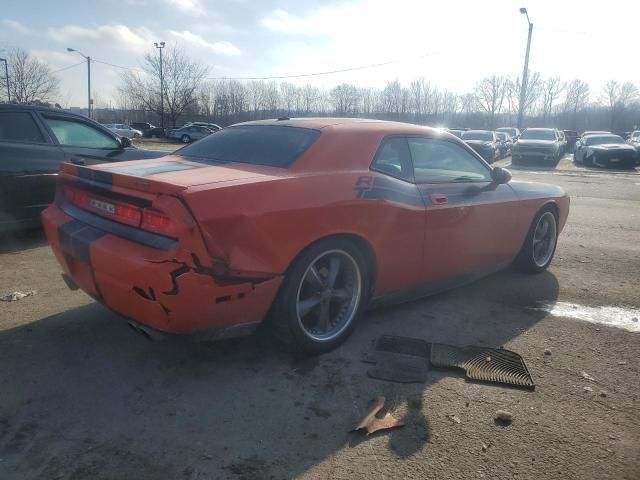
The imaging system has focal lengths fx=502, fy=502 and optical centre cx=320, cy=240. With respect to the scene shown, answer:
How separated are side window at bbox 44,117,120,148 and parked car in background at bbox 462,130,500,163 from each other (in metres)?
17.4

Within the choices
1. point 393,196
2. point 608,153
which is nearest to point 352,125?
point 393,196

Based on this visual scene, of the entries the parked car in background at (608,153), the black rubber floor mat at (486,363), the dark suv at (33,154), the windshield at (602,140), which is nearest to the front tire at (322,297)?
the black rubber floor mat at (486,363)

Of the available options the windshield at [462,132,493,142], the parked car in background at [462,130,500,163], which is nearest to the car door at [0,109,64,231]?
the parked car in background at [462,130,500,163]

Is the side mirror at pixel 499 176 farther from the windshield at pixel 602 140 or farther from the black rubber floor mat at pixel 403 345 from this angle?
the windshield at pixel 602 140

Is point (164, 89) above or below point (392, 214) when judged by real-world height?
above

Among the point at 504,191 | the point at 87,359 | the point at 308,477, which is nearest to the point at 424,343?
the point at 308,477

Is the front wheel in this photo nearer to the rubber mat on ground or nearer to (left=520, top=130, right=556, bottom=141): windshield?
the rubber mat on ground

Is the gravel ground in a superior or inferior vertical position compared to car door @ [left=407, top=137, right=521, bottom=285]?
inferior

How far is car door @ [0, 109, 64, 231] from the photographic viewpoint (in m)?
5.32

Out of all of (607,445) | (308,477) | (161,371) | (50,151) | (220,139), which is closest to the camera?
(308,477)

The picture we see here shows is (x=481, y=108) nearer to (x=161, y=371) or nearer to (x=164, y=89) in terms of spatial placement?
(x=164, y=89)

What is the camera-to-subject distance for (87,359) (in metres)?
3.03

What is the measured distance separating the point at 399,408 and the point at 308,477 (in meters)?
0.71

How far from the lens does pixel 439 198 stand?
3.70 m
